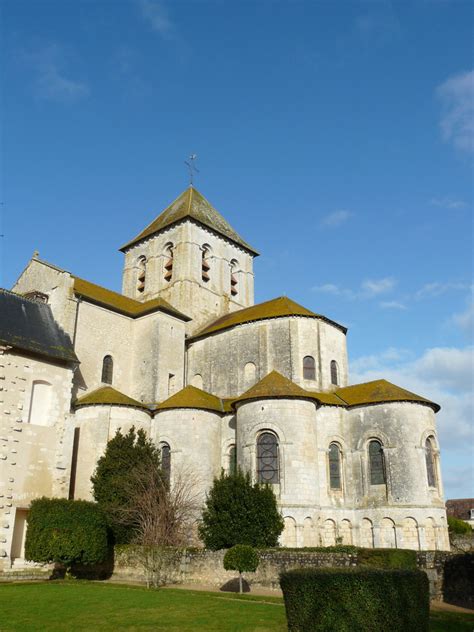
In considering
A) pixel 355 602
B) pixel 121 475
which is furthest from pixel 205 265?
pixel 355 602

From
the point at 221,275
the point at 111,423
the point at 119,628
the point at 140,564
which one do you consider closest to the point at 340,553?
the point at 140,564

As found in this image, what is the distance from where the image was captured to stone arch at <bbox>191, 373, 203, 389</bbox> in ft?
110

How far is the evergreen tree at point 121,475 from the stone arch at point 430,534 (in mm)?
11865

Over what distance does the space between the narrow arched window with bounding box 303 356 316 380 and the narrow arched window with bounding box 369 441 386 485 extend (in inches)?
183

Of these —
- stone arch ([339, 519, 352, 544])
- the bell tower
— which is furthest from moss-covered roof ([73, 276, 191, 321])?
stone arch ([339, 519, 352, 544])

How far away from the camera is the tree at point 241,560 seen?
18.4 meters

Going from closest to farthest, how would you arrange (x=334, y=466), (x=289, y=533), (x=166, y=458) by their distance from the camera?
(x=289, y=533), (x=166, y=458), (x=334, y=466)

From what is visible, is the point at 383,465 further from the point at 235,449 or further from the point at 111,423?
the point at 111,423

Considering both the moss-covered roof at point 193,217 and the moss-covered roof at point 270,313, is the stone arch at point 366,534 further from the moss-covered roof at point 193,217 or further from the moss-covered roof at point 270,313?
the moss-covered roof at point 193,217

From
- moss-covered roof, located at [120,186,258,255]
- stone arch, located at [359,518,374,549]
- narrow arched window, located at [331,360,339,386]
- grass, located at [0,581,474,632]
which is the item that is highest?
moss-covered roof, located at [120,186,258,255]

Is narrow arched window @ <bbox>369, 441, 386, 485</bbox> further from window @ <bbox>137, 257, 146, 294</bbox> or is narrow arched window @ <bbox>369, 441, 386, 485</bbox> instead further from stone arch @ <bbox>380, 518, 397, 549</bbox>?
window @ <bbox>137, 257, 146, 294</bbox>

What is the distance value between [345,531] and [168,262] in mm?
22202

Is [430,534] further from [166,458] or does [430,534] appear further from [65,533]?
[65,533]

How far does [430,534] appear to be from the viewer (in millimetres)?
25406
